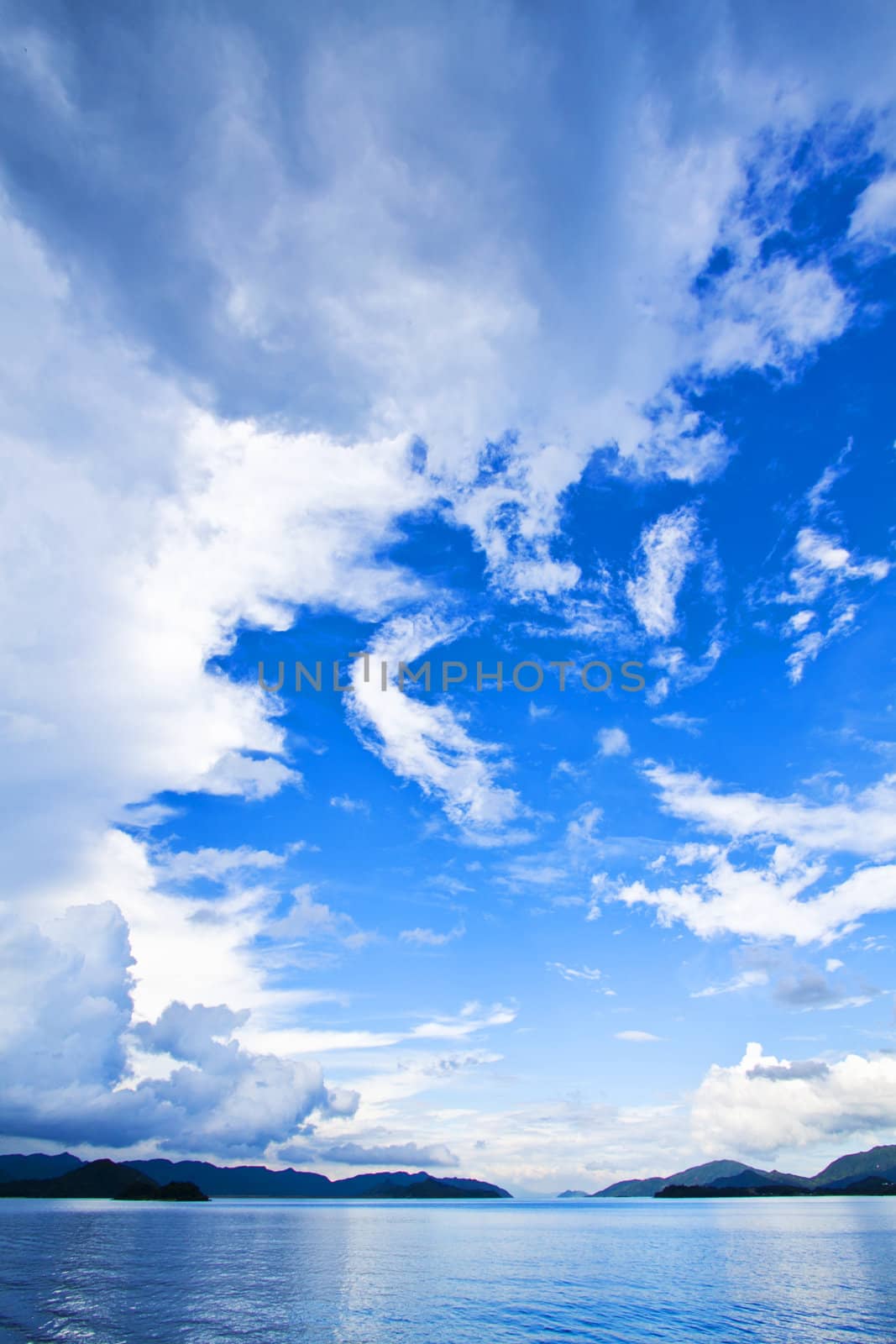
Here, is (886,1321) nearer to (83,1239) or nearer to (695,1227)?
(83,1239)

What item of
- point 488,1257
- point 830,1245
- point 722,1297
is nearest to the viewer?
point 722,1297

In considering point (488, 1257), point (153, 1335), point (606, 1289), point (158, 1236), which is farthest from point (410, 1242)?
point (153, 1335)

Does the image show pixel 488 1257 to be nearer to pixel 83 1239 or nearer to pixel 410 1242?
pixel 410 1242

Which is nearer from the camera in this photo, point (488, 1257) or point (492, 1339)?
point (492, 1339)

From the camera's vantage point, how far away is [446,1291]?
81375 millimetres

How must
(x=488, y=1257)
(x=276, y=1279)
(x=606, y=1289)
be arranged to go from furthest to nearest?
1. (x=488, y=1257)
2. (x=276, y=1279)
3. (x=606, y=1289)

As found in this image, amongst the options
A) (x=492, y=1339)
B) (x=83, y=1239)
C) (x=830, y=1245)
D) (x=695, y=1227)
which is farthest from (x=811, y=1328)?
(x=695, y=1227)

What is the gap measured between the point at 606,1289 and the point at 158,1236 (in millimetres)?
127400

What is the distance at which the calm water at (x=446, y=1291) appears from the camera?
2287 inches

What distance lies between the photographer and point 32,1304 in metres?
65.2

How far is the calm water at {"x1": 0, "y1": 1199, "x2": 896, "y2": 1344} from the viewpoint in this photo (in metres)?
58.1

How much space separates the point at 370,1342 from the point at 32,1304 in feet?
112

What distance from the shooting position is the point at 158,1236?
161250 mm

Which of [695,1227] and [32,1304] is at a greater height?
[32,1304]
